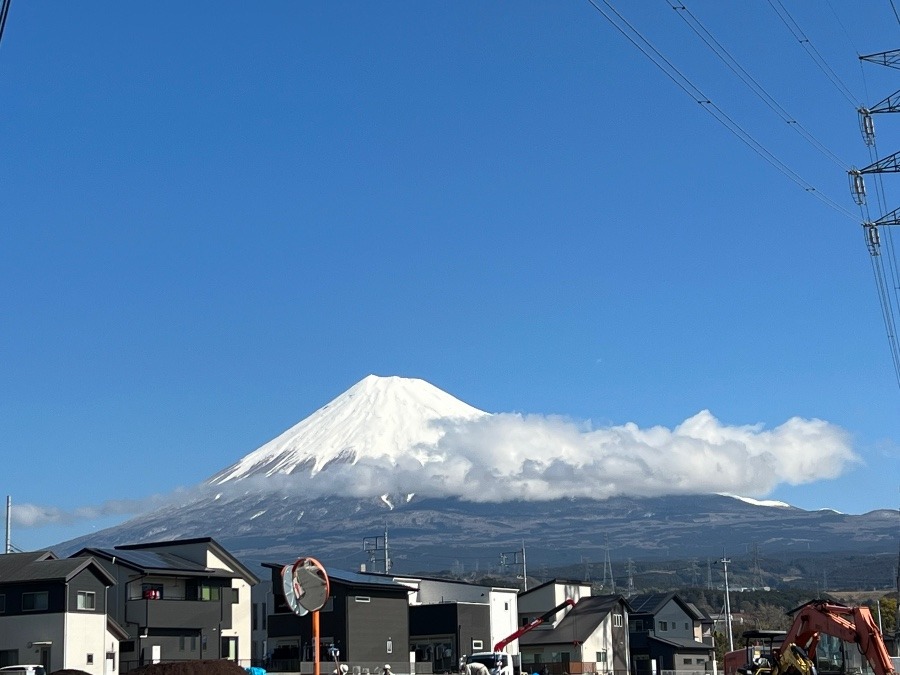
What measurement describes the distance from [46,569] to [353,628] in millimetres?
17496

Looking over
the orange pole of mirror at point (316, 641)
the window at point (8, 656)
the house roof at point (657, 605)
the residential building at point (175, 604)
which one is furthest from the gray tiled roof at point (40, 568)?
the house roof at point (657, 605)

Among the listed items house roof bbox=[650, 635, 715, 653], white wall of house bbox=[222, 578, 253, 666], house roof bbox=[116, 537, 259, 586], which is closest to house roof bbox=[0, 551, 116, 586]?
house roof bbox=[116, 537, 259, 586]

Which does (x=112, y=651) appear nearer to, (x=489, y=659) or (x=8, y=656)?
(x=8, y=656)

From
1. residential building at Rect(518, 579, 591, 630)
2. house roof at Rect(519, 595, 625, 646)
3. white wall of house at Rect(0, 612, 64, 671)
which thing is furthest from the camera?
residential building at Rect(518, 579, 591, 630)

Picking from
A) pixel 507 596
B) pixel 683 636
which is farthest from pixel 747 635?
pixel 683 636

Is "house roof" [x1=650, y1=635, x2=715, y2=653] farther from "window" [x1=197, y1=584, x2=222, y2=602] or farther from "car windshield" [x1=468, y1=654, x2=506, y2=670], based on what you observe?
"window" [x1=197, y1=584, x2=222, y2=602]

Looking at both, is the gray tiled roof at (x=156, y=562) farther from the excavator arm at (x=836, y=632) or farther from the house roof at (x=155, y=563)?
the excavator arm at (x=836, y=632)

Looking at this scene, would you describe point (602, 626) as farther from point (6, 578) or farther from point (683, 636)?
point (6, 578)

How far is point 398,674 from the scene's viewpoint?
62062 mm

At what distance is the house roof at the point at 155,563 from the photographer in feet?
181

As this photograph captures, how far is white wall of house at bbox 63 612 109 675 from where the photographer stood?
4838 centimetres

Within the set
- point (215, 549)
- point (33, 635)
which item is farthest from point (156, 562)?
point (33, 635)

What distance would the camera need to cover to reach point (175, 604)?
55500 millimetres

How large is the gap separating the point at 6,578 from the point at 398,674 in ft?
68.9
